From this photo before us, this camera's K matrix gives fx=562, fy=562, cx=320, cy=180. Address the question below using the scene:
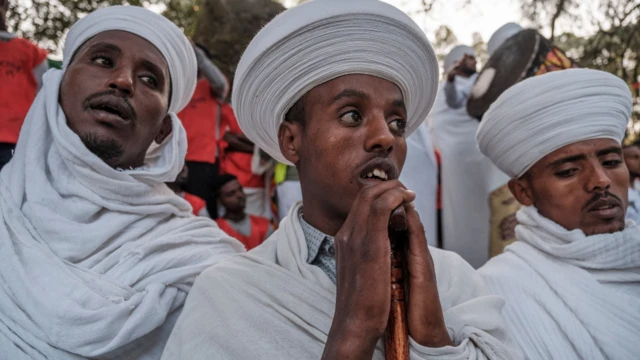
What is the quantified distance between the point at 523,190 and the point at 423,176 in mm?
2484

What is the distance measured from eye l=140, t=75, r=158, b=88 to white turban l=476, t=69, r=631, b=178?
192 cm

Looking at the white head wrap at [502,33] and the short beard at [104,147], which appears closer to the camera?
the short beard at [104,147]

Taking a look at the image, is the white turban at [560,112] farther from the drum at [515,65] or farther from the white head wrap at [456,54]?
the white head wrap at [456,54]

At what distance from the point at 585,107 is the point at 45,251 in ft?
8.88

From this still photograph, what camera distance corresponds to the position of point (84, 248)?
2.63 meters

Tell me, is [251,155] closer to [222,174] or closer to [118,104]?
[222,174]

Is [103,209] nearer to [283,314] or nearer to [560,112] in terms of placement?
[283,314]

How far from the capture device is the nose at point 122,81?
9.57 ft

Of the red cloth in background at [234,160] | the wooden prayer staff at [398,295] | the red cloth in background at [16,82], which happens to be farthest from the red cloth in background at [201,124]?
the wooden prayer staff at [398,295]

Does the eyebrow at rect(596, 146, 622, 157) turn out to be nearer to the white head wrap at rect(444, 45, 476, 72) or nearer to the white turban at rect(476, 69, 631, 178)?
the white turban at rect(476, 69, 631, 178)

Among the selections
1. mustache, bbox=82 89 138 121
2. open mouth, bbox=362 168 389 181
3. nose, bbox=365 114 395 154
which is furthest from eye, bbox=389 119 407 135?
mustache, bbox=82 89 138 121

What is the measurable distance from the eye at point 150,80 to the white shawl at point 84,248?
42 cm

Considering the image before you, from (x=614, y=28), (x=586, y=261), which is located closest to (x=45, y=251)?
(x=586, y=261)

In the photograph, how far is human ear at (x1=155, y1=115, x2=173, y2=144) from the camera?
3312mm
